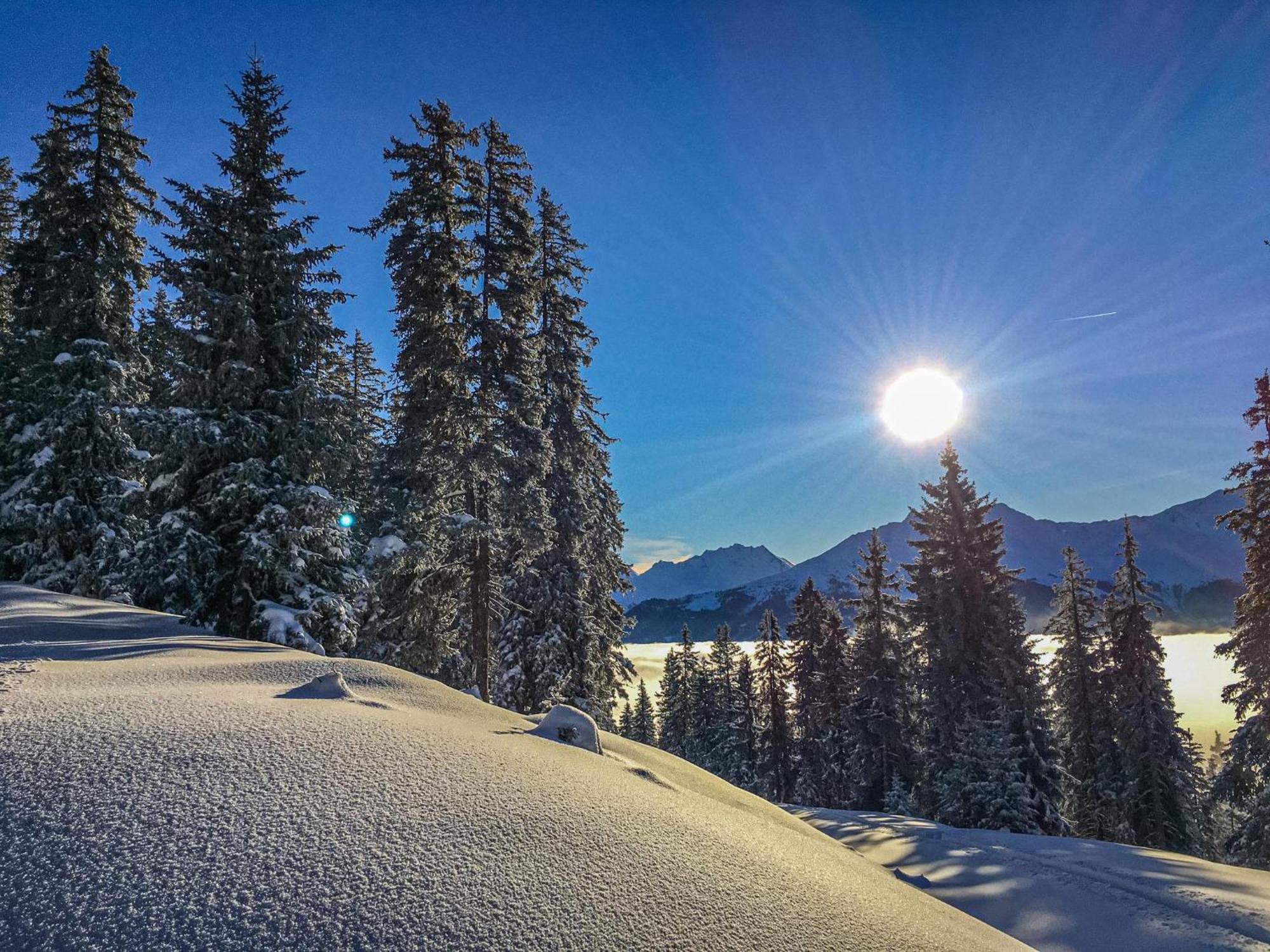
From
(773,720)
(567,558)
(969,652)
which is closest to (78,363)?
(567,558)

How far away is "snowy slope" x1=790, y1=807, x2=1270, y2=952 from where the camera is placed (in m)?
6.50

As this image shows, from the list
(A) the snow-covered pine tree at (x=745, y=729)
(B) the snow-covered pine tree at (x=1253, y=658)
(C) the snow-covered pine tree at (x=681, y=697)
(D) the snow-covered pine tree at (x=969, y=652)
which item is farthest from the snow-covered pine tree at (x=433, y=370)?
(C) the snow-covered pine tree at (x=681, y=697)

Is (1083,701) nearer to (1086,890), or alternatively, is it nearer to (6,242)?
(1086,890)

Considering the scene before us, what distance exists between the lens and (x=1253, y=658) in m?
19.0

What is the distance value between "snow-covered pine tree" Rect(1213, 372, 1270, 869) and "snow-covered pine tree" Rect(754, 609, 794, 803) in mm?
21426

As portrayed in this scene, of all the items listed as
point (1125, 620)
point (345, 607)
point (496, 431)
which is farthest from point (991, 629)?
point (345, 607)

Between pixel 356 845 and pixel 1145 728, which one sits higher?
pixel 356 845

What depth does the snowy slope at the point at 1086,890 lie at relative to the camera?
650cm

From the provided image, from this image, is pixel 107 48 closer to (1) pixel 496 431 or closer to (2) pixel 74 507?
(2) pixel 74 507

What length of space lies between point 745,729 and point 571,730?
42721 mm

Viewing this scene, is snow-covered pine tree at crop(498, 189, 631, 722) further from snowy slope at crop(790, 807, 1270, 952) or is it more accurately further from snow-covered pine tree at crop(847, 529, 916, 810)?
snow-covered pine tree at crop(847, 529, 916, 810)

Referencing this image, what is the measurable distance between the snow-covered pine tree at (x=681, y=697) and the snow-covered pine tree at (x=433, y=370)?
4095cm

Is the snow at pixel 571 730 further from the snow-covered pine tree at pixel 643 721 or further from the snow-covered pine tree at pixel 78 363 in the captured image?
the snow-covered pine tree at pixel 643 721

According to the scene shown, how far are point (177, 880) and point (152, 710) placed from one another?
2.42 metres
